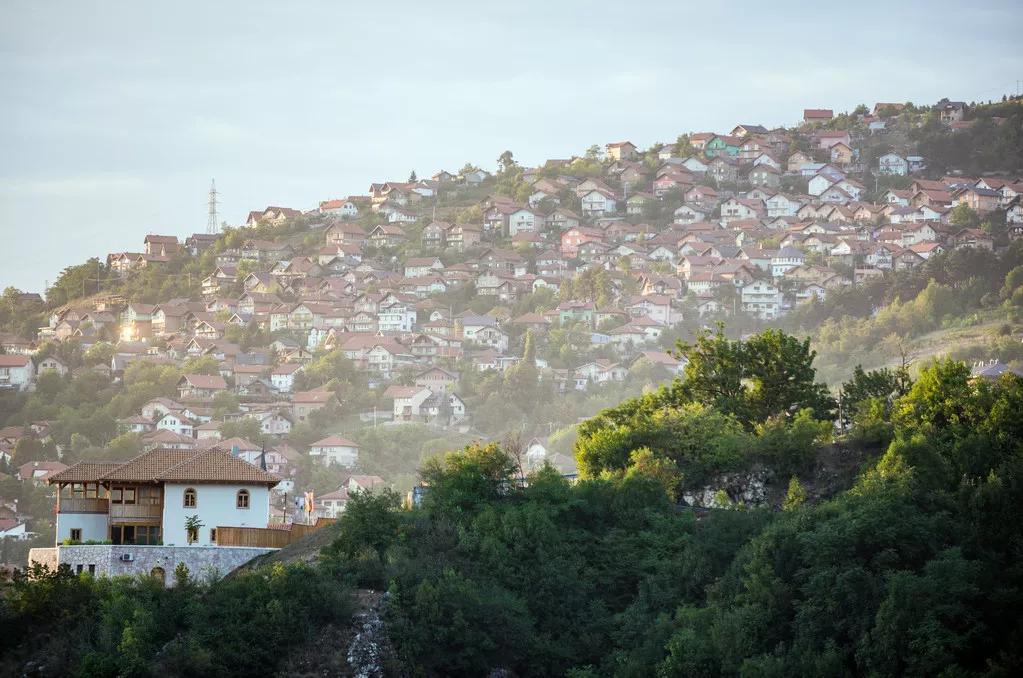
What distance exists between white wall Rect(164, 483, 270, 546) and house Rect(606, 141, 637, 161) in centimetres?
10482

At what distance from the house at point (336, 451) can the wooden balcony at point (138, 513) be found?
46.4m

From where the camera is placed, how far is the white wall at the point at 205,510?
116 ft

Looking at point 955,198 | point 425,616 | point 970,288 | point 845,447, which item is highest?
point 955,198

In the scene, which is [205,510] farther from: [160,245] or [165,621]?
[160,245]

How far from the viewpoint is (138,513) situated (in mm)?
35812

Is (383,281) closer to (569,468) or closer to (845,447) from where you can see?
(569,468)

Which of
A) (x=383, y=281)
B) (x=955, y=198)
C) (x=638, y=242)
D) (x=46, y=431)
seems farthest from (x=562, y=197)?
(x=46, y=431)

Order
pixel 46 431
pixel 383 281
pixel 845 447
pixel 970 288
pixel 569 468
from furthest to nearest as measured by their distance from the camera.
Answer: pixel 383 281 < pixel 970 288 < pixel 46 431 < pixel 569 468 < pixel 845 447

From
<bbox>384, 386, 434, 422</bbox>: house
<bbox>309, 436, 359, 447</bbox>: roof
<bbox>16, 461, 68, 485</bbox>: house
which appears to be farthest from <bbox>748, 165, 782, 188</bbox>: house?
<bbox>16, 461, 68, 485</bbox>: house

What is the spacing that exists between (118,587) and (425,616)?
605 centimetres

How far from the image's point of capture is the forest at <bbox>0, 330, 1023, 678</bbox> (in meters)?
29.6

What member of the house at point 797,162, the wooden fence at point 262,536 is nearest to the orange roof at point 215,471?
the wooden fence at point 262,536

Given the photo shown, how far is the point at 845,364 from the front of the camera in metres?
91.8

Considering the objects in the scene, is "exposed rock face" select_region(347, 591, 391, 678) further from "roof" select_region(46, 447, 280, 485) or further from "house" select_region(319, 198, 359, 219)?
"house" select_region(319, 198, 359, 219)
